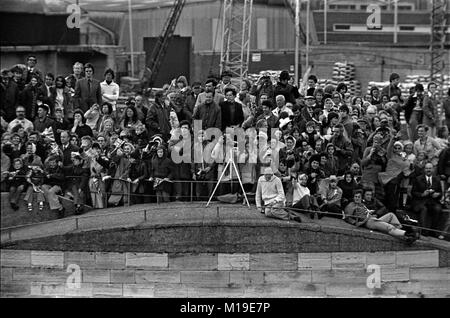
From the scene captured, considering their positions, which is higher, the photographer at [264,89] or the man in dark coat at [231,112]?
the photographer at [264,89]

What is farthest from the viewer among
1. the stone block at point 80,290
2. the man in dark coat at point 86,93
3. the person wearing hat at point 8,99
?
the man in dark coat at point 86,93

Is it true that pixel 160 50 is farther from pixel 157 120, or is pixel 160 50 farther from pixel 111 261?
pixel 111 261

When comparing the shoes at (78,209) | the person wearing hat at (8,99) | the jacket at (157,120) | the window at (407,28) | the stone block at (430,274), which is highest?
the window at (407,28)

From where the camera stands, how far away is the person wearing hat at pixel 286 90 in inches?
844

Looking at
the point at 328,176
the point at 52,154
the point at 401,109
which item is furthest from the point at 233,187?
the point at 401,109

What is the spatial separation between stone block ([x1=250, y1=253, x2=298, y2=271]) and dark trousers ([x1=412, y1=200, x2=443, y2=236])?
231 cm

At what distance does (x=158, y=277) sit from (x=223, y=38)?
61.4 ft

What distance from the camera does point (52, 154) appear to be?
1942 centimetres

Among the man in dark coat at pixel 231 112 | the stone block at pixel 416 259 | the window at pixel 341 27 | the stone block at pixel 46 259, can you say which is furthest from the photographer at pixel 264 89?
the window at pixel 341 27

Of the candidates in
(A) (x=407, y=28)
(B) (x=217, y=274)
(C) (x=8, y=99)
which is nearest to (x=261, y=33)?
(A) (x=407, y=28)

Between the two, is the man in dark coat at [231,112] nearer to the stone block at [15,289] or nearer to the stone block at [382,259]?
the stone block at [382,259]

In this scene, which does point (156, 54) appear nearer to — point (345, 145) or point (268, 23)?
point (268, 23)

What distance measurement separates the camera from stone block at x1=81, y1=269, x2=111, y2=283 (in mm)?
19000
